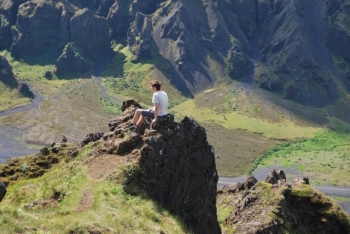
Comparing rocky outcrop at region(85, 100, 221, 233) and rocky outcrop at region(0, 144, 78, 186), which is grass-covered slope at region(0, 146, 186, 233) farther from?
rocky outcrop at region(0, 144, 78, 186)

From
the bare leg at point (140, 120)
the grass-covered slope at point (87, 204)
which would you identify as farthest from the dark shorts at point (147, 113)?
the grass-covered slope at point (87, 204)

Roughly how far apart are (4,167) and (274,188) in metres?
31.4

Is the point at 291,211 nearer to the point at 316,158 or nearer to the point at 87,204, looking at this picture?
the point at 87,204

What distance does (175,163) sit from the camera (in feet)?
103

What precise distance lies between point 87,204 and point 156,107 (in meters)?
8.80

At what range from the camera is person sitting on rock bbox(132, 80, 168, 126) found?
2859cm

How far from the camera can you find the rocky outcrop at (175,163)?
2889 cm

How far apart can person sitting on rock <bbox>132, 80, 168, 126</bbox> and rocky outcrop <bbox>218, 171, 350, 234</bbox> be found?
727 inches

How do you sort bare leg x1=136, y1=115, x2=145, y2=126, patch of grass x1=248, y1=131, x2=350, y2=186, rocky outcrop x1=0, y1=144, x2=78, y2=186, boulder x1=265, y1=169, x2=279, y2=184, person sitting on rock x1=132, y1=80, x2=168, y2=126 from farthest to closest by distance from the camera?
patch of grass x1=248, y1=131, x2=350, y2=186, boulder x1=265, y1=169, x2=279, y2=184, rocky outcrop x1=0, y1=144, x2=78, y2=186, bare leg x1=136, y1=115, x2=145, y2=126, person sitting on rock x1=132, y1=80, x2=168, y2=126

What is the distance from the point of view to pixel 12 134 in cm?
17025

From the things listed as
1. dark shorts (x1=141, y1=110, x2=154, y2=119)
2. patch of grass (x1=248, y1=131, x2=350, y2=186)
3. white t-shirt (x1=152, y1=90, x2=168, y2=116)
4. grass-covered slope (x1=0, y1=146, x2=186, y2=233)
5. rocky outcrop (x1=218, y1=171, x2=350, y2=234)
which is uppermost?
white t-shirt (x1=152, y1=90, x2=168, y2=116)

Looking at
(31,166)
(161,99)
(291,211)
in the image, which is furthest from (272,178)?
(161,99)

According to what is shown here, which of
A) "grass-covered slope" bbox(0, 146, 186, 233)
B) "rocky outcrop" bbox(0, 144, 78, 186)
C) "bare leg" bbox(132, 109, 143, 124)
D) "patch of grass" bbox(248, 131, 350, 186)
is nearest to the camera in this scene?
"grass-covered slope" bbox(0, 146, 186, 233)

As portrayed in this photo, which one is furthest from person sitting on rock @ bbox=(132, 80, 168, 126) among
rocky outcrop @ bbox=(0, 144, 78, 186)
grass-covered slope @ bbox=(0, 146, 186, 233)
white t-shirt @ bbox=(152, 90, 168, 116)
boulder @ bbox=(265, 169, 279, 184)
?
boulder @ bbox=(265, 169, 279, 184)
